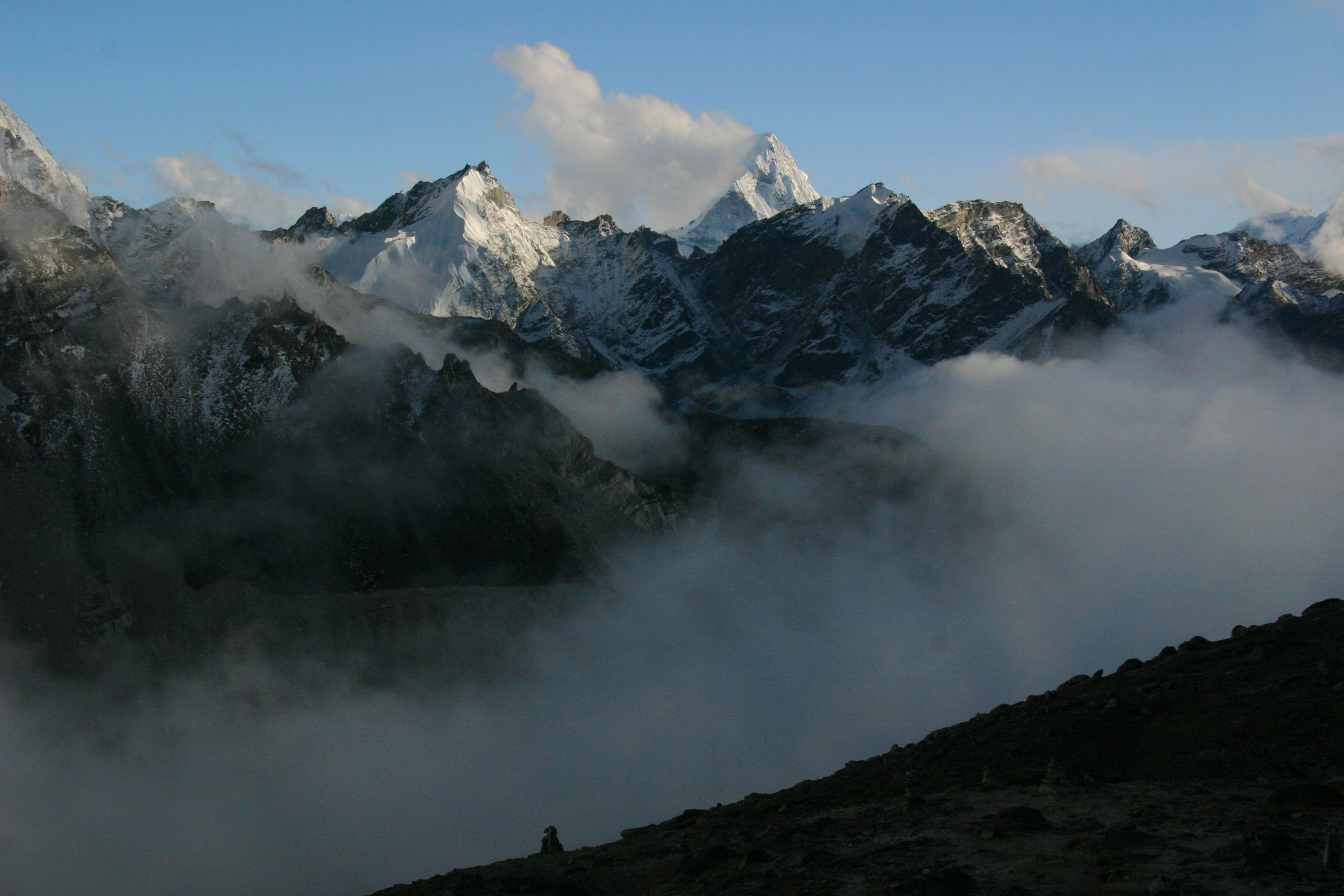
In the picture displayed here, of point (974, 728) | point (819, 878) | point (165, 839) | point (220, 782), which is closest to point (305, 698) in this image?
point (220, 782)

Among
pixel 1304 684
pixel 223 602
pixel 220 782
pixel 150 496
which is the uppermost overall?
pixel 150 496

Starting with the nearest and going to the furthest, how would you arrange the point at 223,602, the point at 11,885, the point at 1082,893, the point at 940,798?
1. the point at 1082,893
2. the point at 940,798
3. the point at 11,885
4. the point at 223,602

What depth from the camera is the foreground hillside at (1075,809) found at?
1171 inches

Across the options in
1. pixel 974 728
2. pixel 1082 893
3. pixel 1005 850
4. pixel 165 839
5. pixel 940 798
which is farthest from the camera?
pixel 165 839

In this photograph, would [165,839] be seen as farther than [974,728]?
Yes

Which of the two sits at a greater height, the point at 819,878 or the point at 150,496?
the point at 150,496

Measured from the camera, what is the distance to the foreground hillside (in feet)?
97.6

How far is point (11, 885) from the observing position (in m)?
156

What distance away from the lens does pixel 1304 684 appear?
4341 centimetres

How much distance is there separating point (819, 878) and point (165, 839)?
16264 centimetres

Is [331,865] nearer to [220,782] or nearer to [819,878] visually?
[220,782]

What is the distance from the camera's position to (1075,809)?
35.2 m

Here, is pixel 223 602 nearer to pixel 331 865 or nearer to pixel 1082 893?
pixel 331 865

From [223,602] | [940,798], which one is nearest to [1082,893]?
[940,798]
